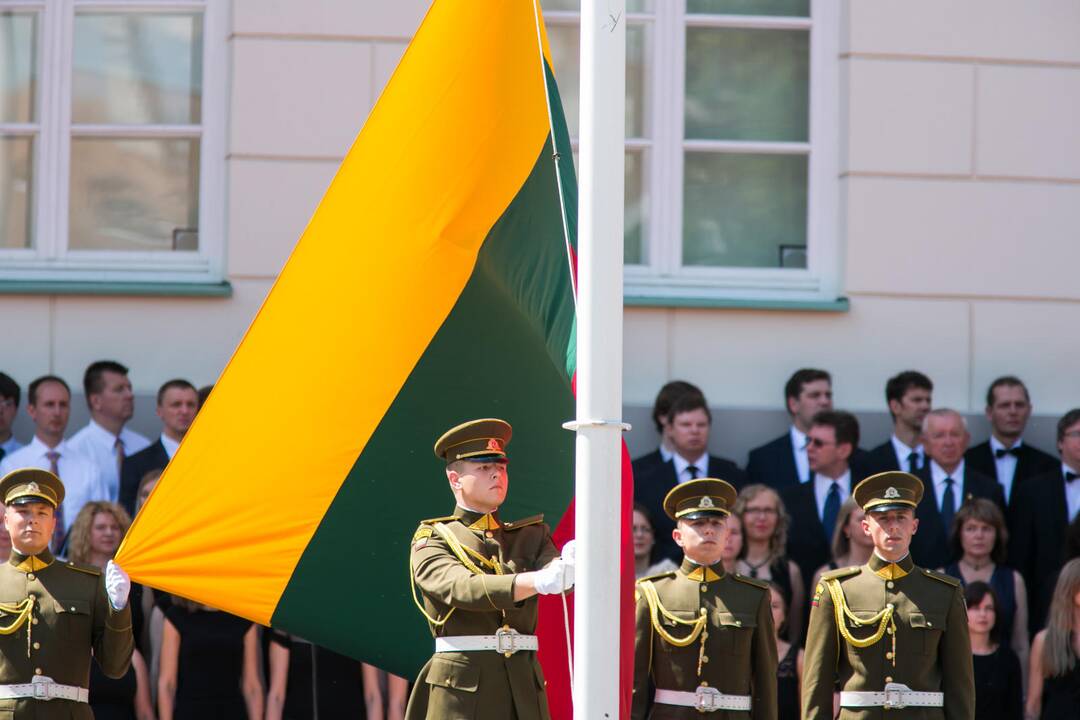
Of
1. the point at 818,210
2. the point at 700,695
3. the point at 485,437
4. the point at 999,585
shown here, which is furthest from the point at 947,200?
the point at 485,437

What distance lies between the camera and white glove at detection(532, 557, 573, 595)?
4.65 meters

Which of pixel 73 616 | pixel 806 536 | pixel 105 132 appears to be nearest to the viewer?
pixel 73 616

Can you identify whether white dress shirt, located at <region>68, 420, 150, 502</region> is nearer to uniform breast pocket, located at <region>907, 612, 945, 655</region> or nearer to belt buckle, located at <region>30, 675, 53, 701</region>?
belt buckle, located at <region>30, 675, 53, 701</region>

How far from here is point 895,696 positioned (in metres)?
6.07

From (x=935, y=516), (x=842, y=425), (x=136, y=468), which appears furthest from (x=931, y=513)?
(x=136, y=468)

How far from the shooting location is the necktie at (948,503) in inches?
318

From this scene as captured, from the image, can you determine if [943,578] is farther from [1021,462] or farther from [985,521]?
[1021,462]

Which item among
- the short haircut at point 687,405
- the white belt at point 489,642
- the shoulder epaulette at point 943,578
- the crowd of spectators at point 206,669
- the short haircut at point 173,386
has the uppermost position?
the short haircut at point 173,386

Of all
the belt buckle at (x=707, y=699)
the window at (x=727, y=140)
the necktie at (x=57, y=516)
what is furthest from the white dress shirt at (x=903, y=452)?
the necktie at (x=57, y=516)

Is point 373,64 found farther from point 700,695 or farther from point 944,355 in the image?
point 700,695

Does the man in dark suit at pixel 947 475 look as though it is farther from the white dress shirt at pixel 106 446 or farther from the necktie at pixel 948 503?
the white dress shirt at pixel 106 446

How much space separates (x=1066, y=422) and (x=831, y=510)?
4.11ft

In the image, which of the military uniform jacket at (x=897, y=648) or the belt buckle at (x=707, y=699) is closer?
the military uniform jacket at (x=897, y=648)

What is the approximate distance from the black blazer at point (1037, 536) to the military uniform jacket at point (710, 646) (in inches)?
82.0
